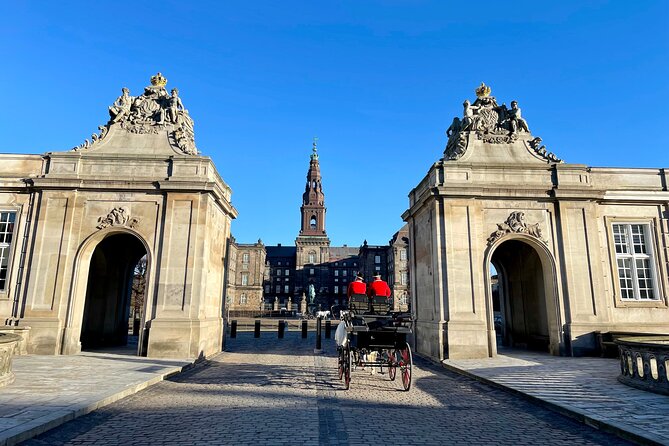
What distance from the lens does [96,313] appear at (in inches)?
719

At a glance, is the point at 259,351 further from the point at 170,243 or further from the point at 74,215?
the point at 74,215

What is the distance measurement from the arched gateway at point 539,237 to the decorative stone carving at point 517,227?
38 mm

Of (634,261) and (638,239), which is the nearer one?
(634,261)

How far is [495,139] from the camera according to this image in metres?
17.0

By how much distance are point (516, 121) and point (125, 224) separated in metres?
15.7

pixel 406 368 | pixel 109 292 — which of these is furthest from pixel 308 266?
pixel 406 368

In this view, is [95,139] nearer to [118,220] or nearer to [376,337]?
[118,220]

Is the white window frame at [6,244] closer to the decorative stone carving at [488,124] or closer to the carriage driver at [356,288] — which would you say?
the carriage driver at [356,288]

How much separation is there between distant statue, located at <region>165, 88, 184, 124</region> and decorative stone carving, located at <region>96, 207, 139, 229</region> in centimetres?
410

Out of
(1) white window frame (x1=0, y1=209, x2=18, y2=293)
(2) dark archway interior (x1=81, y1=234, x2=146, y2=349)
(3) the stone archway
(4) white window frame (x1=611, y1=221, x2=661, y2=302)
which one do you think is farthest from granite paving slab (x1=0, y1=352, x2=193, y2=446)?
(4) white window frame (x1=611, y1=221, x2=661, y2=302)

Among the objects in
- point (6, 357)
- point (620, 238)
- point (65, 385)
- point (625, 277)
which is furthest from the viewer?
point (620, 238)

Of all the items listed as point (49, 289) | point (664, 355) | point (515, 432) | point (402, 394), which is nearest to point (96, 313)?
point (49, 289)

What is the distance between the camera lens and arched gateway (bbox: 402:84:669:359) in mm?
14797

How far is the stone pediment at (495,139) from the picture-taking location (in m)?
16.6
